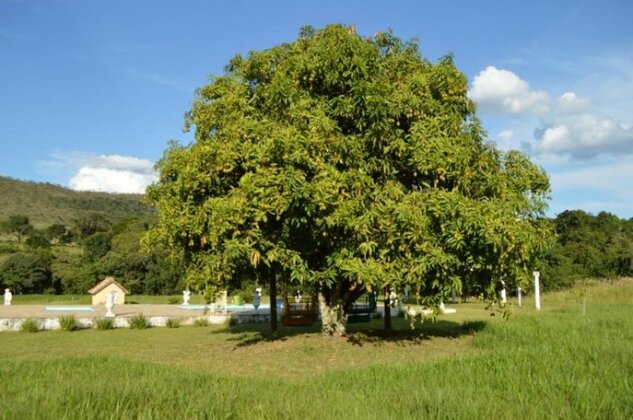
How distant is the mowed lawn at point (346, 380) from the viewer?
19.0 feet

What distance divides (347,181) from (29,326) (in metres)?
13.6

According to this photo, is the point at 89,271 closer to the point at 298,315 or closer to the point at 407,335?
the point at 298,315

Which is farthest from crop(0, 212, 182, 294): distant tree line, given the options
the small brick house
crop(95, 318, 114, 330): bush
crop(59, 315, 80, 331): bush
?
crop(59, 315, 80, 331): bush

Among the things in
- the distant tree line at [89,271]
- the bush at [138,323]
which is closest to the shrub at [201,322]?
the bush at [138,323]

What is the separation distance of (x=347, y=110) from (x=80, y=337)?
11.1 m

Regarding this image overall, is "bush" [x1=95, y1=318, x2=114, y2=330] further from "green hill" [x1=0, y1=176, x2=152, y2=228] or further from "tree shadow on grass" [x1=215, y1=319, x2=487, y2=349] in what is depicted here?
"green hill" [x1=0, y1=176, x2=152, y2=228]

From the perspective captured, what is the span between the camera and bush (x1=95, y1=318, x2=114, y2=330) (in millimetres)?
19469

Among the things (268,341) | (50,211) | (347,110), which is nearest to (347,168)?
(347,110)

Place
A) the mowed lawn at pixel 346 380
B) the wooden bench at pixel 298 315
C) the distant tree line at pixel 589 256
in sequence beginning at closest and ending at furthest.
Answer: the mowed lawn at pixel 346 380 < the wooden bench at pixel 298 315 < the distant tree line at pixel 589 256

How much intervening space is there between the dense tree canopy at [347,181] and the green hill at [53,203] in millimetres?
83697

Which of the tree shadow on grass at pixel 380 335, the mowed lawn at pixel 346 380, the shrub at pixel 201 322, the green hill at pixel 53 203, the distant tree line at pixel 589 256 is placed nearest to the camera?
the mowed lawn at pixel 346 380

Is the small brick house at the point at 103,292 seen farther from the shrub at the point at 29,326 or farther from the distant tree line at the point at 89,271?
the shrub at the point at 29,326

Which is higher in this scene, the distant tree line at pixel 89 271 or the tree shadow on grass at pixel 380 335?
the distant tree line at pixel 89 271

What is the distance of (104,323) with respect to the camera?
64.1 ft
